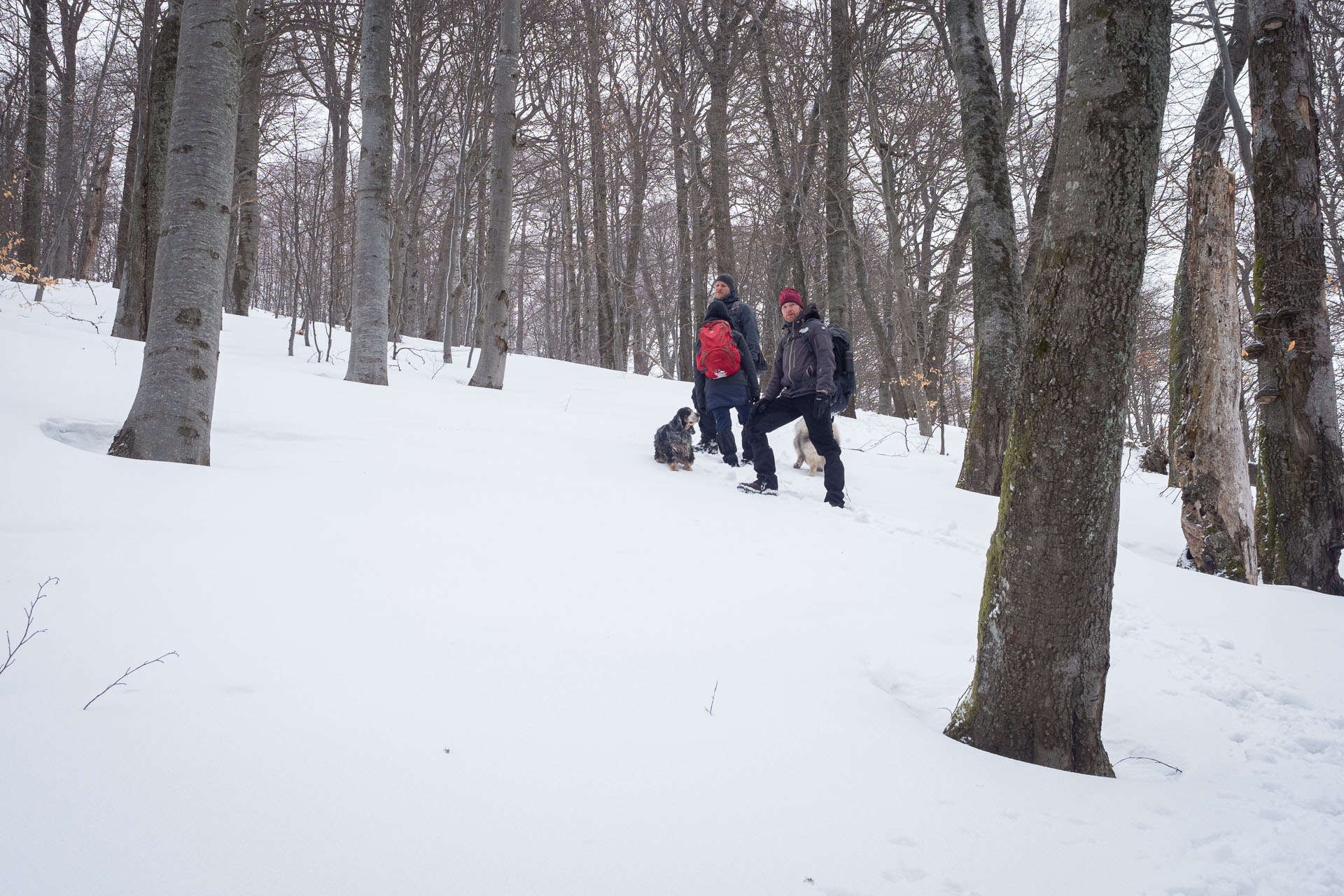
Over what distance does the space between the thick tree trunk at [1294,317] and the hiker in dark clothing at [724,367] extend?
4.29 metres

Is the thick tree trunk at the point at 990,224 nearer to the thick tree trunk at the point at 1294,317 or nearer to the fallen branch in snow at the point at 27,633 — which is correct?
the thick tree trunk at the point at 1294,317

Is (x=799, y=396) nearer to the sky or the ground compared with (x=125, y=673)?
nearer to the sky

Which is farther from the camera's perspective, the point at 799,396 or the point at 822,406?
the point at 799,396

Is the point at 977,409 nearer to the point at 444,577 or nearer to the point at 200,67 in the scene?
the point at 444,577

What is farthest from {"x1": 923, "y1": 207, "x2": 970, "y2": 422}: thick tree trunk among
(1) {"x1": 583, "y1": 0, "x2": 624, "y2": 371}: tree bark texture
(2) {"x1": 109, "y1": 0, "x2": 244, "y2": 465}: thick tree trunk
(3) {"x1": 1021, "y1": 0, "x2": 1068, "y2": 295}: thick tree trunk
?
(2) {"x1": 109, "y1": 0, "x2": 244, "y2": 465}: thick tree trunk

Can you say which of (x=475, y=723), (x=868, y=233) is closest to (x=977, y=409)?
(x=475, y=723)

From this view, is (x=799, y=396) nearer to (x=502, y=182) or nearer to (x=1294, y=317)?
(x=1294, y=317)

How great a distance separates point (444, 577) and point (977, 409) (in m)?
6.09

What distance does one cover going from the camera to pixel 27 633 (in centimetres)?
202

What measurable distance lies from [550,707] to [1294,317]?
21.3 ft

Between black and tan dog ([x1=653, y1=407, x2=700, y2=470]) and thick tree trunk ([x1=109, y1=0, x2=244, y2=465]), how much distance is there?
389cm

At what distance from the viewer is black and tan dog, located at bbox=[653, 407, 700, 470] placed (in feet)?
22.5

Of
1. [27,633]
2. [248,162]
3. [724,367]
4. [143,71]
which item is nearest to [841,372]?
[724,367]

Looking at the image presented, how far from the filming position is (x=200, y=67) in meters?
4.14
